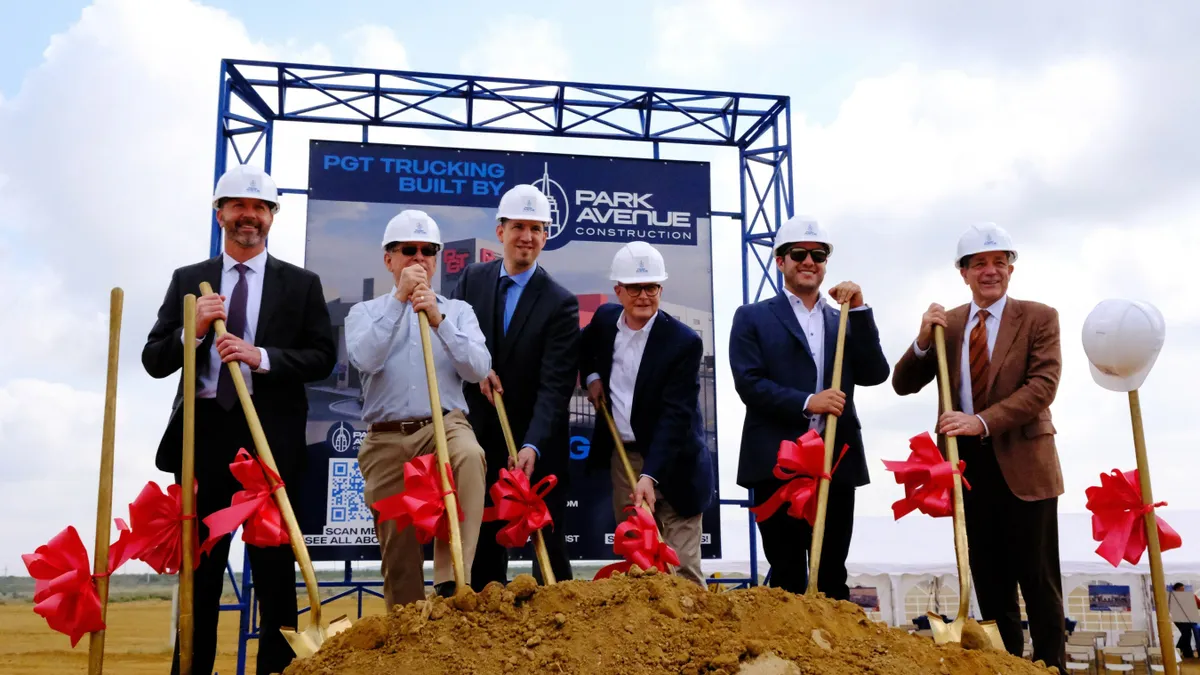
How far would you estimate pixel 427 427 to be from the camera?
3.65 metres

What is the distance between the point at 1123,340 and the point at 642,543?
1861 mm

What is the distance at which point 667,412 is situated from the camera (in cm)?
417

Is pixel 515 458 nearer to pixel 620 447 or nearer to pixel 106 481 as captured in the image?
pixel 620 447

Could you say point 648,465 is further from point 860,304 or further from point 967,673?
point 967,673

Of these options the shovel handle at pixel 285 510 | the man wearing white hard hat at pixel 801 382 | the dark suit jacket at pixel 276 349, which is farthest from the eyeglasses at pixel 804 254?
the shovel handle at pixel 285 510

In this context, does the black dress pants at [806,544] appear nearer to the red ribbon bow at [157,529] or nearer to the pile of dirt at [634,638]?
the pile of dirt at [634,638]

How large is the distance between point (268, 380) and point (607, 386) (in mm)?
1492

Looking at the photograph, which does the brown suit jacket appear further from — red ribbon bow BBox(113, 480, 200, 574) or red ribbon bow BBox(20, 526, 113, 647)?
red ribbon bow BBox(20, 526, 113, 647)

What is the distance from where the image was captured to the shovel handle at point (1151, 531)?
321 cm

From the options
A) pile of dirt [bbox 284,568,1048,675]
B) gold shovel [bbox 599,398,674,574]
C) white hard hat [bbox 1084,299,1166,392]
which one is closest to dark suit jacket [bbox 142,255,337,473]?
pile of dirt [bbox 284,568,1048,675]

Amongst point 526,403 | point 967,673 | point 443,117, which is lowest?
point 967,673

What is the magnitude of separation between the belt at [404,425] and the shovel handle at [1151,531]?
2.52 m

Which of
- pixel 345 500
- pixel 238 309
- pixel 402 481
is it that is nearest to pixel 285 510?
pixel 402 481

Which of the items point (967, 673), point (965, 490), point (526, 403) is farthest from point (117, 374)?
point (965, 490)
